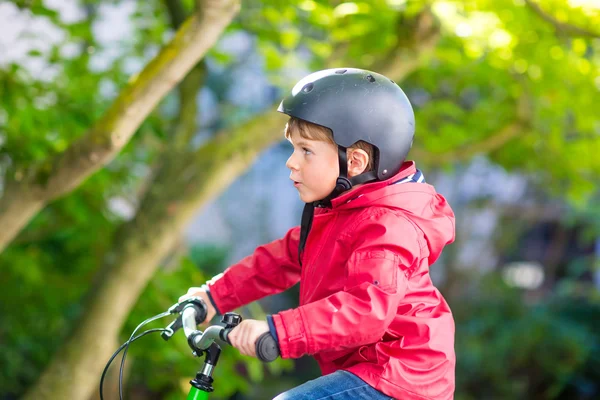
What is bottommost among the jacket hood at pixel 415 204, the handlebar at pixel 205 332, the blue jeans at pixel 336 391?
the blue jeans at pixel 336 391

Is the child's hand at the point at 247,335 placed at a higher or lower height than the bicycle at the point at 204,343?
higher

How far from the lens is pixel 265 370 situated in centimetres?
1054

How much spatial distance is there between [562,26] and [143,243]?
285 centimetres

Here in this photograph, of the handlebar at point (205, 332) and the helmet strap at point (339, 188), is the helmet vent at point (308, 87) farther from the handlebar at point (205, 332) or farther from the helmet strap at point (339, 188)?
the handlebar at point (205, 332)

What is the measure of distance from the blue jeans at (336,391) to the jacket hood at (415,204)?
457mm

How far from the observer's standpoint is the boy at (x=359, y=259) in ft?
6.59

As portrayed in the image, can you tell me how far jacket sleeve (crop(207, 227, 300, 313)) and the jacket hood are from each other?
34 centimetres

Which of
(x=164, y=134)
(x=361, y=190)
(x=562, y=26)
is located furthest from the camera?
(x=164, y=134)

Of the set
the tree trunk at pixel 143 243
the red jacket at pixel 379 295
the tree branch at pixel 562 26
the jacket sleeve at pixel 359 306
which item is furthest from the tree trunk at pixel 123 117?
the tree branch at pixel 562 26

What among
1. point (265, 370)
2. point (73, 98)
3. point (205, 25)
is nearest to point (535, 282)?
point (265, 370)

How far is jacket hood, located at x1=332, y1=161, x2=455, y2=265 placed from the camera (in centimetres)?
222

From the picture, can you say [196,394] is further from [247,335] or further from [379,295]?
[379,295]

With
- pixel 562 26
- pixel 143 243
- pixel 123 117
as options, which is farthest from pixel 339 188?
pixel 143 243

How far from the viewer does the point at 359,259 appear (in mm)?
2088
